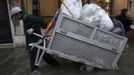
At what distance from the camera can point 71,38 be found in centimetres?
608

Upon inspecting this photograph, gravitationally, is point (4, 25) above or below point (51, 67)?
above

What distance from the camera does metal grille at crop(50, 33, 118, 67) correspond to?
20.0 ft

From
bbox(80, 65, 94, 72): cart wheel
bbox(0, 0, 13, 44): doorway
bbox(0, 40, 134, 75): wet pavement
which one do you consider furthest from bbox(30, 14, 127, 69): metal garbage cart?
bbox(0, 0, 13, 44): doorway

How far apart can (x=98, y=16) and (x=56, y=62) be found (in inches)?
72.7

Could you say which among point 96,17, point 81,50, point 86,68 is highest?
point 96,17

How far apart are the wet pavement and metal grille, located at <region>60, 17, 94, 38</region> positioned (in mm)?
1098

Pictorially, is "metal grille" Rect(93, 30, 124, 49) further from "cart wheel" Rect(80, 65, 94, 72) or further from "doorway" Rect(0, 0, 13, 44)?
"doorway" Rect(0, 0, 13, 44)

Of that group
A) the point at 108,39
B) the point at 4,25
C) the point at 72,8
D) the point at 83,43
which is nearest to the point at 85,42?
the point at 83,43

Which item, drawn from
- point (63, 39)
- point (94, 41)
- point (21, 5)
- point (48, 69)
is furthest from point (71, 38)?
point (21, 5)

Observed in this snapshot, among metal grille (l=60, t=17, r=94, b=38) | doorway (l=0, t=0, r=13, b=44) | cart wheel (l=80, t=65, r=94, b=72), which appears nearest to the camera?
metal grille (l=60, t=17, r=94, b=38)

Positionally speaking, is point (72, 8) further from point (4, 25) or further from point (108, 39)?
point (4, 25)

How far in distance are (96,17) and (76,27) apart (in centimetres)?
61

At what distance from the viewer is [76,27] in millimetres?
6070

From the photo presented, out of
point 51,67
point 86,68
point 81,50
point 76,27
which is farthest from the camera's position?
point 51,67
